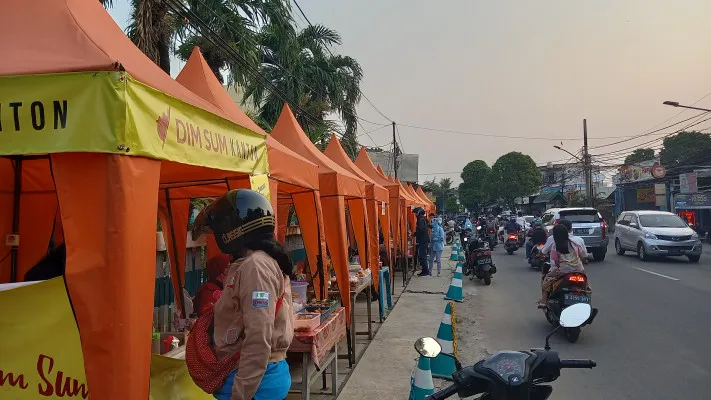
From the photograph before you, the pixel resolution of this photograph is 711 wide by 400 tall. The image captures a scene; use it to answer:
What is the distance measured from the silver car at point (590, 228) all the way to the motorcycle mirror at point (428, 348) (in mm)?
14813

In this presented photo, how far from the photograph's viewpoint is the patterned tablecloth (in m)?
4.42

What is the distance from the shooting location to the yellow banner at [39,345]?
2459 millimetres

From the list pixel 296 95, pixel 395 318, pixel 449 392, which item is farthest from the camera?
pixel 296 95

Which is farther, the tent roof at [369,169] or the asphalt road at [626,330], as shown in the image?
the tent roof at [369,169]

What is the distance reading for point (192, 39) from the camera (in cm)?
1190

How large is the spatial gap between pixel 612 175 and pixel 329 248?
5073cm

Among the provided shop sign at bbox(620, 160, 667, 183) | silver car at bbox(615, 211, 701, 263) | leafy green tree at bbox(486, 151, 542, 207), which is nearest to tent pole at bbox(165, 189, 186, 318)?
silver car at bbox(615, 211, 701, 263)

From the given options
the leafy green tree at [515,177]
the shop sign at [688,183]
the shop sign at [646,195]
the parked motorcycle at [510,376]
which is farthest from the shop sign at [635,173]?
the parked motorcycle at [510,376]

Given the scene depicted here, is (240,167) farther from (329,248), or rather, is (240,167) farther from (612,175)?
(612,175)

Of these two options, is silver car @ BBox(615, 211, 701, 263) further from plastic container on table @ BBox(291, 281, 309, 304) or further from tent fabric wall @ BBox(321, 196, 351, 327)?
plastic container on table @ BBox(291, 281, 309, 304)

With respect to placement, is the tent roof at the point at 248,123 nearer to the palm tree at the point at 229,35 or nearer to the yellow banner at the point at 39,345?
the yellow banner at the point at 39,345

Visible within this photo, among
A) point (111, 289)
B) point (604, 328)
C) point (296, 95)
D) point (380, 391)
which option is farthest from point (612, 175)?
point (111, 289)

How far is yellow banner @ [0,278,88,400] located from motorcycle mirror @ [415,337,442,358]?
1.59m

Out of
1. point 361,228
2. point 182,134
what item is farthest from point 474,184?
point 182,134
